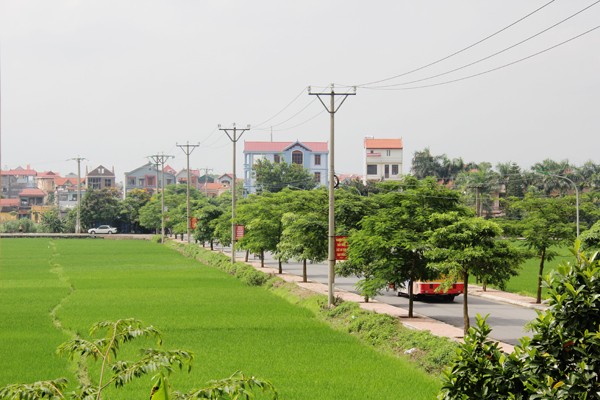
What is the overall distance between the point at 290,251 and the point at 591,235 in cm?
1936

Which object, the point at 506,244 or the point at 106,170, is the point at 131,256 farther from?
the point at 106,170

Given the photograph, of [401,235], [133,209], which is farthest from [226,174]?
[401,235]

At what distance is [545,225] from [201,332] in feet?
46.4

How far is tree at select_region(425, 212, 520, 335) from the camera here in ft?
79.3

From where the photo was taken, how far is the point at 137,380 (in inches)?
746

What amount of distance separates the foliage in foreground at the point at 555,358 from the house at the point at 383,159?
351ft

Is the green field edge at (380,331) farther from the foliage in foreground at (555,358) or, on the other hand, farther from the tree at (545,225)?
the tree at (545,225)

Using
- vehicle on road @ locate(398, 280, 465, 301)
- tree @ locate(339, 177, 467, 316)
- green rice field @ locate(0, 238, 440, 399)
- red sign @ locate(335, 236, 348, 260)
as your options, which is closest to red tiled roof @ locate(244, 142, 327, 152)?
green rice field @ locate(0, 238, 440, 399)

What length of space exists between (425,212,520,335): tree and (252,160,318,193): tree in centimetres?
8470

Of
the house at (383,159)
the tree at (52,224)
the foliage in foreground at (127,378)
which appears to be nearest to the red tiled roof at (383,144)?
the house at (383,159)

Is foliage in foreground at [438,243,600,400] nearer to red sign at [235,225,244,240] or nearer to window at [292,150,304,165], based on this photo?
red sign at [235,225,244,240]

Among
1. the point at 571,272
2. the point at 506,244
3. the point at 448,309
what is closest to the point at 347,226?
the point at 448,309

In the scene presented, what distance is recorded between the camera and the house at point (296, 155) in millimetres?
123500

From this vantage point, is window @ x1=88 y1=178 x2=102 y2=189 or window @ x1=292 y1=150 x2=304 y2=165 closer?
window @ x1=292 y1=150 x2=304 y2=165
